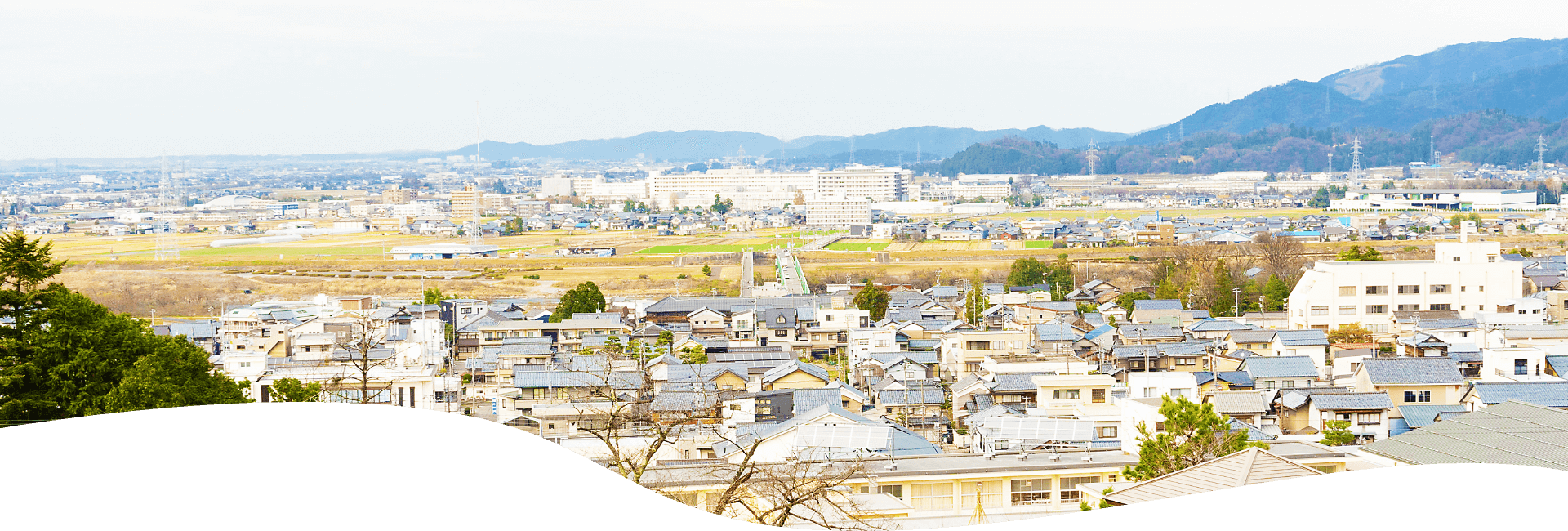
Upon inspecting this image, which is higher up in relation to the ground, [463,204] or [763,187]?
[763,187]

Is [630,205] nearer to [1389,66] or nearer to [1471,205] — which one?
[1471,205]

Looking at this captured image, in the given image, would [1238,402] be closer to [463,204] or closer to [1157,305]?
[1157,305]

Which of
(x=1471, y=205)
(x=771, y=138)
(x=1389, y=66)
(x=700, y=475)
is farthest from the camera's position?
(x=771, y=138)

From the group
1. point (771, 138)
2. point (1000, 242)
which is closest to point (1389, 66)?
point (771, 138)

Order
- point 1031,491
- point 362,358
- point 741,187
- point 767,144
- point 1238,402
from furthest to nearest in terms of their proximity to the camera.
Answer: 1. point 767,144
2. point 741,187
3. point 1238,402
4. point 362,358
5. point 1031,491

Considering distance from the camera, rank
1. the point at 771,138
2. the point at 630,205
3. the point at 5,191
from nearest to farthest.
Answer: the point at 5,191, the point at 630,205, the point at 771,138

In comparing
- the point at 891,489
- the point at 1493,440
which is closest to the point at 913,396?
the point at 891,489
